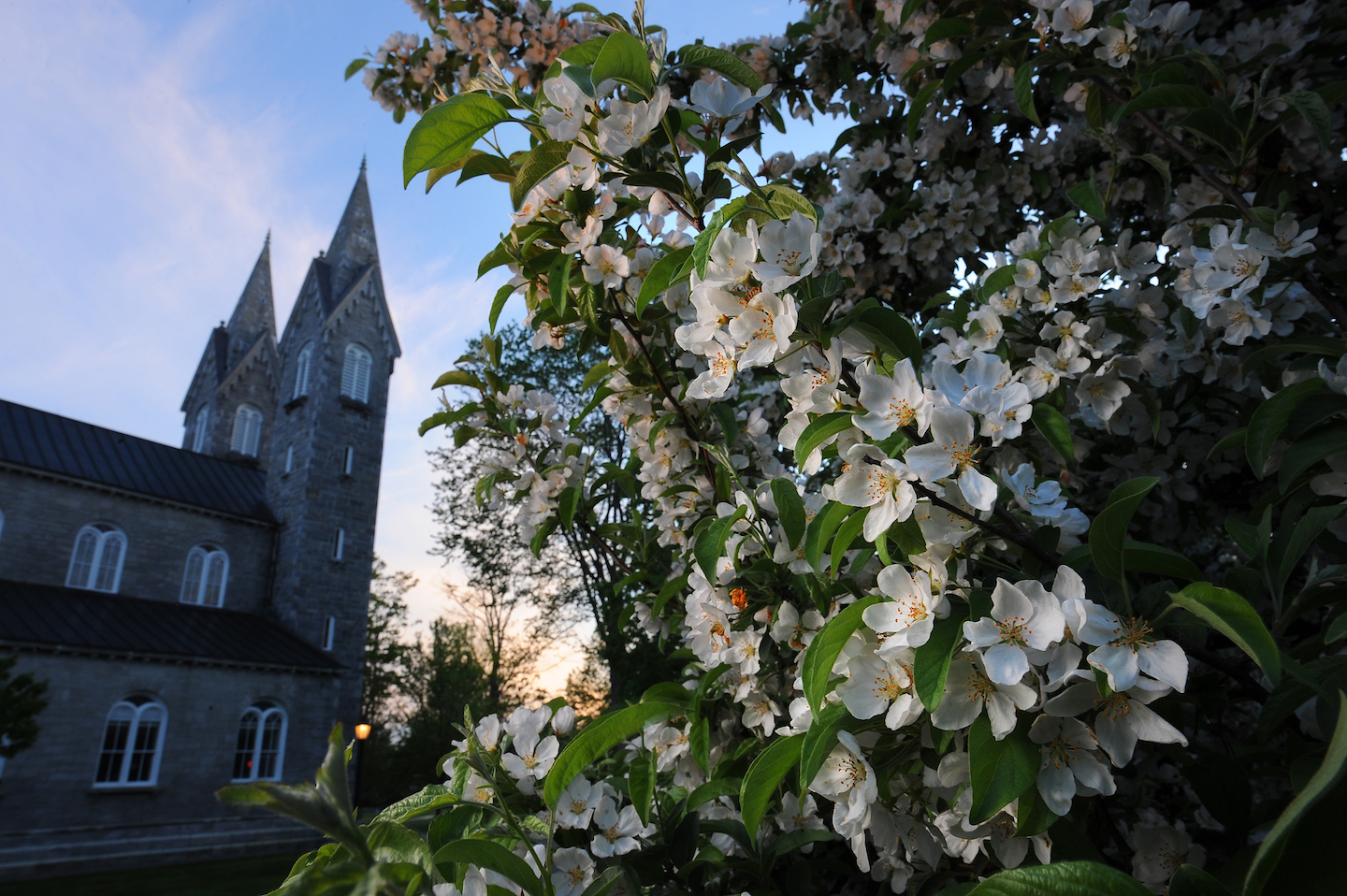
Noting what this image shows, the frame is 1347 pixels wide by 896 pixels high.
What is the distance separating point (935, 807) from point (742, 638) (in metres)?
0.50

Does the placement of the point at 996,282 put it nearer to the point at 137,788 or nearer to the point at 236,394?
the point at 137,788

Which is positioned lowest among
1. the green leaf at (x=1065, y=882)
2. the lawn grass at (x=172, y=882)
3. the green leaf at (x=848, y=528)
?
the lawn grass at (x=172, y=882)

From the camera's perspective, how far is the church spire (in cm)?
2881

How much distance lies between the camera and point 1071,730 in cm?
94

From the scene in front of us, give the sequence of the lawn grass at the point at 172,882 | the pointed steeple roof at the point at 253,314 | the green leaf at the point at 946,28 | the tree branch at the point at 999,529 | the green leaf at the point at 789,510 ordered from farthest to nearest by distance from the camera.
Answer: the pointed steeple roof at the point at 253,314
the lawn grass at the point at 172,882
the green leaf at the point at 946,28
the green leaf at the point at 789,510
the tree branch at the point at 999,529

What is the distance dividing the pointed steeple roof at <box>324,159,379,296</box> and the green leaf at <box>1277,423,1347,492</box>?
24832mm

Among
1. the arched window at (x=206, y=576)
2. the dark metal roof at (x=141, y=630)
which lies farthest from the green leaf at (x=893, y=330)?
the arched window at (x=206, y=576)

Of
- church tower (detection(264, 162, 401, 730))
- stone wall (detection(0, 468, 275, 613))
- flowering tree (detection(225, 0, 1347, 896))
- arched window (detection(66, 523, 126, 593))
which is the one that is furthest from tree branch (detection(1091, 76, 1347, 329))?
arched window (detection(66, 523, 126, 593))

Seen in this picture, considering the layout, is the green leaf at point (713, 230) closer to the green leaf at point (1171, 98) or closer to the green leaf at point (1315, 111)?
the green leaf at point (1171, 98)

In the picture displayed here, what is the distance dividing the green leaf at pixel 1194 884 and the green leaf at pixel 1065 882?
66mm

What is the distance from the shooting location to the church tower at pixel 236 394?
2550cm

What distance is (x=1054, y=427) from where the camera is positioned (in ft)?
3.99

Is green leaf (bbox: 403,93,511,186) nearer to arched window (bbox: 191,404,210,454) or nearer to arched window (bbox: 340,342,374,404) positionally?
arched window (bbox: 340,342,374,404)

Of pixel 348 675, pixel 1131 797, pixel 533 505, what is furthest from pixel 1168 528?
pixel 348 675
